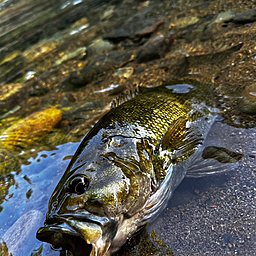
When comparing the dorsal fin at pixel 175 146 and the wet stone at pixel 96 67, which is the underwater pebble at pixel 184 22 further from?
the dorsal fin at pixel 175 146

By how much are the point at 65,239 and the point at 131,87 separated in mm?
3499

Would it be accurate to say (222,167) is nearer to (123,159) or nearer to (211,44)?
(123,159)

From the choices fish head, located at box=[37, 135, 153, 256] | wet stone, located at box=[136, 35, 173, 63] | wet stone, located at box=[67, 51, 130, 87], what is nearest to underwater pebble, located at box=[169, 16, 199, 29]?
wet stone, located at box=[136, 35, 173, 63]

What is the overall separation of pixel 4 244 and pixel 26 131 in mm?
2240

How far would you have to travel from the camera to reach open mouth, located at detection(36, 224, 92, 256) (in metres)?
2.11

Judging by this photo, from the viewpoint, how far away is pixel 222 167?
3.09 m

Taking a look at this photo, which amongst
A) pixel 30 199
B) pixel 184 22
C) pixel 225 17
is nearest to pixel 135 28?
pixel 184 22

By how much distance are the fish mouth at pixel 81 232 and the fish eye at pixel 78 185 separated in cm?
23

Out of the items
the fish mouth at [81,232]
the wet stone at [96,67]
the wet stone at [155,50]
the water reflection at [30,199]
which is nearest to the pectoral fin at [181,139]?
the fish mouth at [81,232]

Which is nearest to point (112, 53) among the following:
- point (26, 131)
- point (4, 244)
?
point (26, 131)

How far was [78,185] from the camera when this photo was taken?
2344 mm

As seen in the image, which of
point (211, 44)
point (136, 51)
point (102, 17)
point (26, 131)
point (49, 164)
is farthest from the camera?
point (102, 17)

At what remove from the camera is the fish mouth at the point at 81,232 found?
209 centimetres

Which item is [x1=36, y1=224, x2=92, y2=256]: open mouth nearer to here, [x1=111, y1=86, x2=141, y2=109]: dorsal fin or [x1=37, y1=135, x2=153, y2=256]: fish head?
[x1=37, y1=135, x2=153, y2=256]: fish head
